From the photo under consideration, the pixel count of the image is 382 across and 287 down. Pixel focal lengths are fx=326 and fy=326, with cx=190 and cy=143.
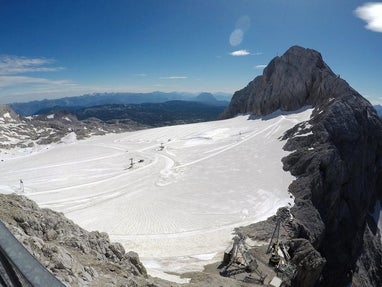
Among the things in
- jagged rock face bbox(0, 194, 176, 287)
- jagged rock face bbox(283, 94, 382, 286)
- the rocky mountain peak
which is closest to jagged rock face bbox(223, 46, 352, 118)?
jagged rock face bbox(283, 94, 382, 286)

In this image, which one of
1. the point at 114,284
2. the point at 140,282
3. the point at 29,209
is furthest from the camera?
the point at 29,209

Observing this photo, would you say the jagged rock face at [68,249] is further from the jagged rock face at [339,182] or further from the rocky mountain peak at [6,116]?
the rocky mountain peak at [6,116]

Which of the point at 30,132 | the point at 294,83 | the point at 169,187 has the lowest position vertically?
the point at 169,187

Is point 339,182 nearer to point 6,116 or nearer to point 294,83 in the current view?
point 294,83

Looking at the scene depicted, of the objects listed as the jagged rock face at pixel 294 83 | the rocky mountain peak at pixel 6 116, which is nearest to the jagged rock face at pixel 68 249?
the jagged rock face at pixel 294 83

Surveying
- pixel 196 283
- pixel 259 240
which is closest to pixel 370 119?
pixel 259 240

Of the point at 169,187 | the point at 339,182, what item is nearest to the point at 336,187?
the point at 339,182

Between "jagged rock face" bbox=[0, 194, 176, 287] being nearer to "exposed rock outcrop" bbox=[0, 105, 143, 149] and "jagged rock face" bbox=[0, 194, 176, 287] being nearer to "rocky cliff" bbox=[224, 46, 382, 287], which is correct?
"rocky cliff" bbox=[224, 46, 382, 287]

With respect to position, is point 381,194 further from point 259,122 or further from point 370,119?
point 259,122
